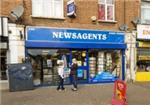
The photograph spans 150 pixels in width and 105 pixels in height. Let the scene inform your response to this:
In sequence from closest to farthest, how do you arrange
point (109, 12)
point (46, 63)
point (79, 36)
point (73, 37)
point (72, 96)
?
1. point (72, 96)
2. point (46, 63)
3. point (73, 37)
4. point (79, 36)
5. point (109, 12)

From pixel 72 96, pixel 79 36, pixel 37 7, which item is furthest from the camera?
pixel 79 36

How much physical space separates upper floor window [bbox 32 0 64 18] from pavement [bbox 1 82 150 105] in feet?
12.2

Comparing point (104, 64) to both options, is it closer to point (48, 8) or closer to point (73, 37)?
point (73, 37)

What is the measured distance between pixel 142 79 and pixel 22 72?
24.8 feet

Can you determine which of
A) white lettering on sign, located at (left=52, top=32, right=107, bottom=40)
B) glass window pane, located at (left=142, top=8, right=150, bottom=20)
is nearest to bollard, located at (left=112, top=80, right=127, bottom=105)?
white lettering on sign, located at (left=52, top=32, right=107, bottom=40)

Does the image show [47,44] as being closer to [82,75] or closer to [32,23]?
[32,23]

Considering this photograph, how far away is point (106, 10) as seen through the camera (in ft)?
59.4

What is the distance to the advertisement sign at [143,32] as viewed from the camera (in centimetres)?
1847

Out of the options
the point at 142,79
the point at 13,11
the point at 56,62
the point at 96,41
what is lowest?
the point at 142,79

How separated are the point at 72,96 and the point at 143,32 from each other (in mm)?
7253

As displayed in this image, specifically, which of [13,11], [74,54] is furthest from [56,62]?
[13,11]

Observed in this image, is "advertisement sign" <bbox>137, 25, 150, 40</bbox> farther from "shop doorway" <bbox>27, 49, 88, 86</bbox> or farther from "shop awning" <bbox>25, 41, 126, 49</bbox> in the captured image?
"shop doorway" <bbox>27, 49, 88, 86</bbox>

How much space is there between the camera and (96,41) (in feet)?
57.1

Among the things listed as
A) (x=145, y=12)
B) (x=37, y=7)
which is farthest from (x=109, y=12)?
(x=37, y=7)
